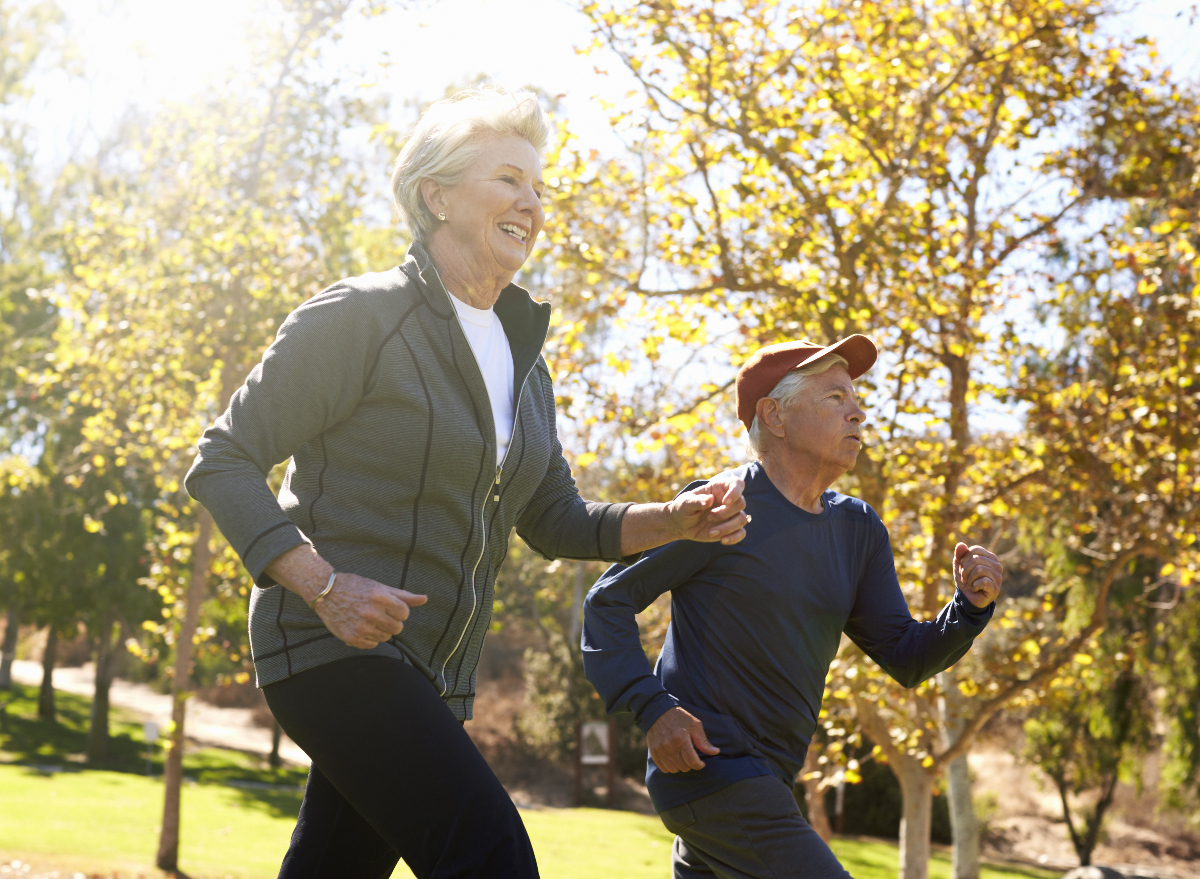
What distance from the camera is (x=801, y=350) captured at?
315 centimetres

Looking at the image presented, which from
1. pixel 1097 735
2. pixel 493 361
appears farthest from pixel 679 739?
pixel 1097 735

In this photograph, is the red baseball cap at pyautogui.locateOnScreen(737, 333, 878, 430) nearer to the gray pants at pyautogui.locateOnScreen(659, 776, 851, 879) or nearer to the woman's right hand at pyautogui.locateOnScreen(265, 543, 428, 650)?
the gray pants at pyautogui.locateOnScreen(659, 776, 851, 879)

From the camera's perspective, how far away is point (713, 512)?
2.25 metres

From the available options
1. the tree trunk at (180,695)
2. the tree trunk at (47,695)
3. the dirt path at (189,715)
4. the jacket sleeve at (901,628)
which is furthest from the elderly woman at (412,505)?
the tree trunk at (47,695)

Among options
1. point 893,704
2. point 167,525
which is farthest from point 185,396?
point 893,704

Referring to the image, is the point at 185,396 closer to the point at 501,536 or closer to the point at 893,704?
→ the point at 893,704

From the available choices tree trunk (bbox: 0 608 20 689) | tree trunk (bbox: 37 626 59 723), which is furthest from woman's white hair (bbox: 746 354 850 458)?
tree trunk (bbox: 0 608 20 689)

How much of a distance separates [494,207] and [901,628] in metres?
1.65

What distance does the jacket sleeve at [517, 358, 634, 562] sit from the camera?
8.32ft

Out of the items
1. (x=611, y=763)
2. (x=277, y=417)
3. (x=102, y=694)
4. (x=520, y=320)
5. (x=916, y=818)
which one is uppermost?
(x=520, y=320)

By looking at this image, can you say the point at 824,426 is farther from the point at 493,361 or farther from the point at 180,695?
the point at 180,695

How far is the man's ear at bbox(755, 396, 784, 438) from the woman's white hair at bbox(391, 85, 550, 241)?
3.48ft

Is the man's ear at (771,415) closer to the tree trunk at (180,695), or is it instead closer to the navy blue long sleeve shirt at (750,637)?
the navy blue long sleeve shirt at (750,637)

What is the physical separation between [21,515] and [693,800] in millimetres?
25843
